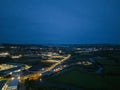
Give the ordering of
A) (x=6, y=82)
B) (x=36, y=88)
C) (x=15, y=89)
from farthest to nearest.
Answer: (x=6, y=82) → (x=36, y=88) → (x=15, y=89)

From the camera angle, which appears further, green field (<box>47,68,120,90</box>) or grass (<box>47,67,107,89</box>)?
grass (<box>47,67,107,89</box>)

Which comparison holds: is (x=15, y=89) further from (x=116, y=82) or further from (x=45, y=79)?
(x=116, y=82)

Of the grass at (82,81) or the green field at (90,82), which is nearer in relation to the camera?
the green field at (90,82)

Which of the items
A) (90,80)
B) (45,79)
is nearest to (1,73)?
(45,79)

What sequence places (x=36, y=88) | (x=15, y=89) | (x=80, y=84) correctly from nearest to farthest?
(x=15, y=89)
(x=36, y=88)
(x=80, y=84)

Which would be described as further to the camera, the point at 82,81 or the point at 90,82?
the point at 82,81

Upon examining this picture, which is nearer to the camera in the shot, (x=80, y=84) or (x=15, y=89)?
(x=15, y=89)

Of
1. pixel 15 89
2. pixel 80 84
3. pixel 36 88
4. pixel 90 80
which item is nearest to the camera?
pixel 15 89

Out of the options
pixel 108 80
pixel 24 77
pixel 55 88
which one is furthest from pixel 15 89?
pixel 108 80

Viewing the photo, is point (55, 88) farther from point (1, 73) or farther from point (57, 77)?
point (1, 73)
